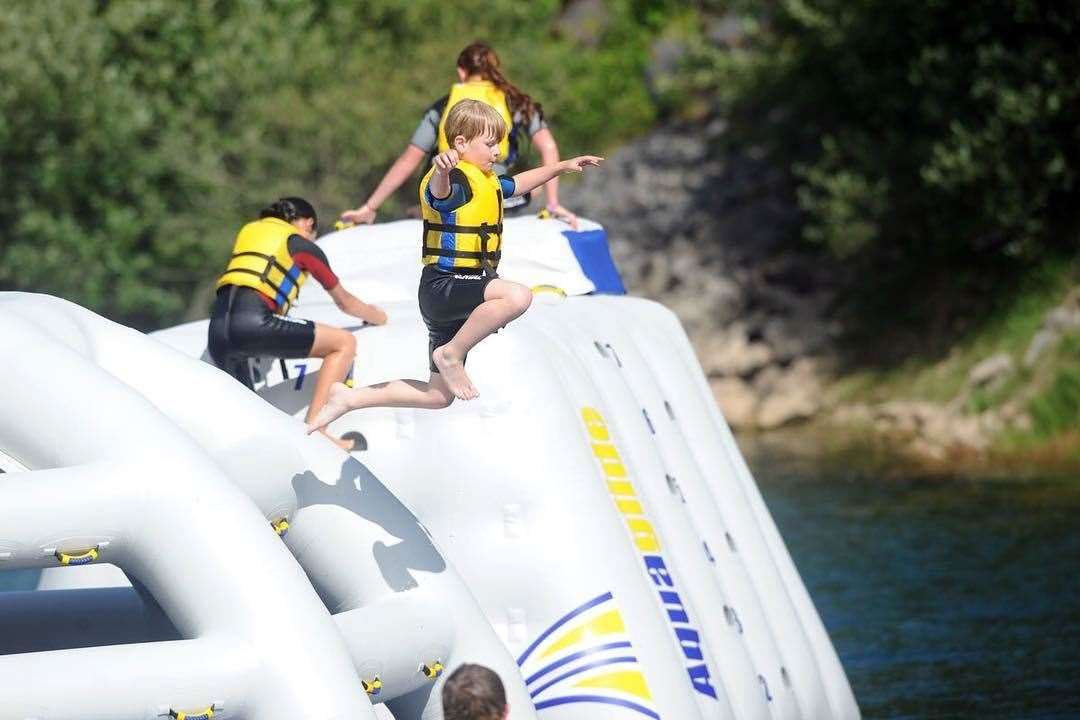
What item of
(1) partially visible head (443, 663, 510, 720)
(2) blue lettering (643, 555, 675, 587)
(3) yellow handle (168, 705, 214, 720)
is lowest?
(1) partially visible head (443, 663, 510, 720)

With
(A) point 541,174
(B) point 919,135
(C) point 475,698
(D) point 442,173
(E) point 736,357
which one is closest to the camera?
(C) point 475,698

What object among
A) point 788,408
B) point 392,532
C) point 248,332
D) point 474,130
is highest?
point 788,408

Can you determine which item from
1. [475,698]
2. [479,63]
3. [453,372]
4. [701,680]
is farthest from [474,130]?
[479,63]

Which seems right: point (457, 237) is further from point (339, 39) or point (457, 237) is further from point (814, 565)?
point (339, 39)

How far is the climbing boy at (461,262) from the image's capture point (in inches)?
245

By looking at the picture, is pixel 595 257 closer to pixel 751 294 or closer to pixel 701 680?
pixel 701 680

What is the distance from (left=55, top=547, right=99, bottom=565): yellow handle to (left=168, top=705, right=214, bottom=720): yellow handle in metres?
0.54

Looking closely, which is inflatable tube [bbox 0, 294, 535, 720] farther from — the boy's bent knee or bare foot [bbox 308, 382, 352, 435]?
the boy's bent knee

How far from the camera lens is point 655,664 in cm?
711

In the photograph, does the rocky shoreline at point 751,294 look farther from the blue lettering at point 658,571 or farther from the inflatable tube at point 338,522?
the inflatable tube at point 338,522

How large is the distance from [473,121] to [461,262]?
0.47 m

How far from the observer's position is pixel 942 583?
48.8 ft

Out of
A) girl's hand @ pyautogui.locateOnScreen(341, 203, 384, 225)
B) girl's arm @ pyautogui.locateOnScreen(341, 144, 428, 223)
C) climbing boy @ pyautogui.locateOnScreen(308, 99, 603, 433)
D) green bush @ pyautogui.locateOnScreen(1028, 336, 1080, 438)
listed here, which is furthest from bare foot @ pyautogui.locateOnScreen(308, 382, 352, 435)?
green bush @ pyautogui.locateOnScreen(1028, 336, 1080, 438)

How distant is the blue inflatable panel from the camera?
30.4 ft
